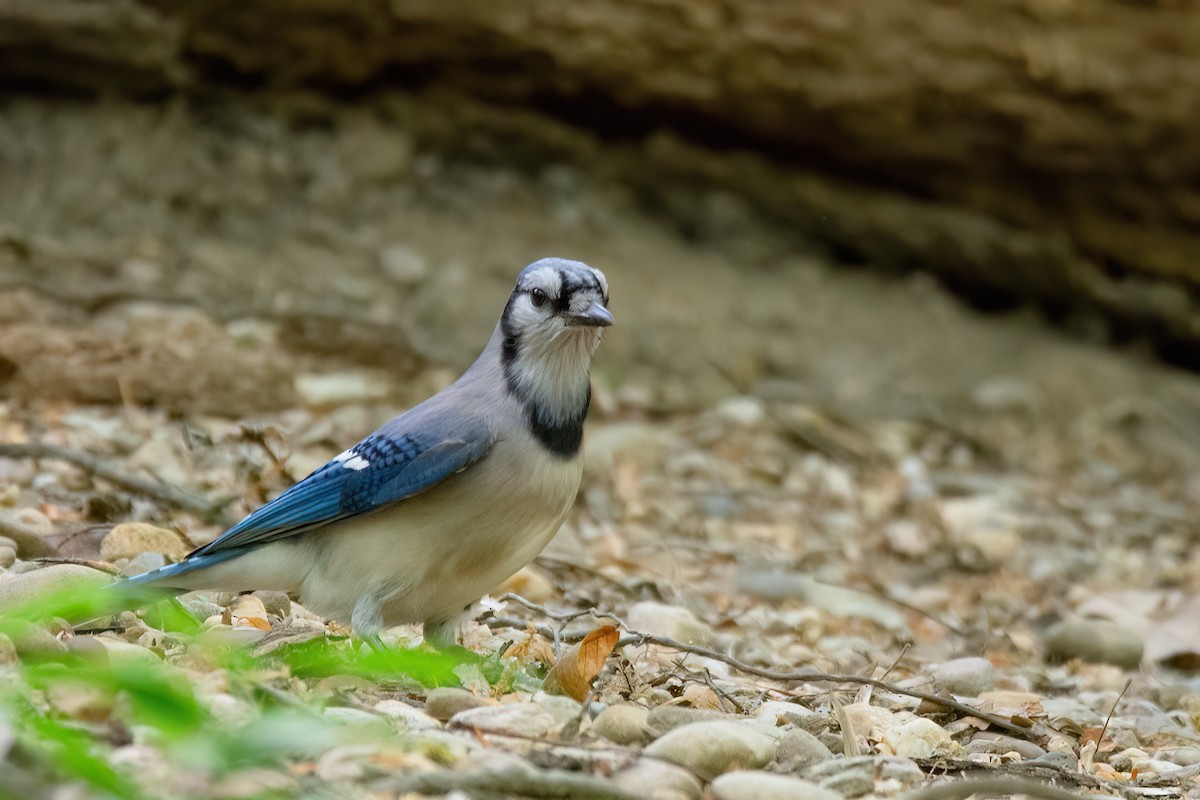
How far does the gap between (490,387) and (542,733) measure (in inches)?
34.9

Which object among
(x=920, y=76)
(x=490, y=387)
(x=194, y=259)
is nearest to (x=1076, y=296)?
(x=920, y=76)

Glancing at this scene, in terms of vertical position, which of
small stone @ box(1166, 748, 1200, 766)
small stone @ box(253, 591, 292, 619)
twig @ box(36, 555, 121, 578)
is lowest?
small stone @ box(1166, 748, 1200, 766)

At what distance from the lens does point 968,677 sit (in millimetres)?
3090

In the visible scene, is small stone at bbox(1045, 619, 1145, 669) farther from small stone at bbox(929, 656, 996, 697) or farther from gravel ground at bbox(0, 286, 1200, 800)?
small stone at bbox(929, 656, 996, 697)

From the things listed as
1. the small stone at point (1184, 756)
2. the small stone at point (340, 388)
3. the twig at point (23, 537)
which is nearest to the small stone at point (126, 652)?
the twig at point (23, 537)

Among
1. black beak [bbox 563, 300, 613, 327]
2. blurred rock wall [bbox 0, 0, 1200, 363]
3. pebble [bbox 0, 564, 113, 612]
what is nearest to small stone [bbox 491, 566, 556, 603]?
black beak [bbox 563, 300, 613, 327]

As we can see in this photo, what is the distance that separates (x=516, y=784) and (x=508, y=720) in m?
0.31

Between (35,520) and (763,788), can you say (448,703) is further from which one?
(35,520)

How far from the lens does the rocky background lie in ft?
11.8

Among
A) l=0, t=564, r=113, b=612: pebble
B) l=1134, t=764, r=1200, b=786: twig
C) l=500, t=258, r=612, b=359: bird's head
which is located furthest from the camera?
l=500, t=258, r=612, b=359: bird's head

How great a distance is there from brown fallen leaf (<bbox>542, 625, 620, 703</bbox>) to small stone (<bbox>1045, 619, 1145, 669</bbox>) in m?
1.76

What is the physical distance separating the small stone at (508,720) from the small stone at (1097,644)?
6.66 ft

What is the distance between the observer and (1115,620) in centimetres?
411

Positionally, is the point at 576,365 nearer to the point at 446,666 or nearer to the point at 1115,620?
the point at 446,666
